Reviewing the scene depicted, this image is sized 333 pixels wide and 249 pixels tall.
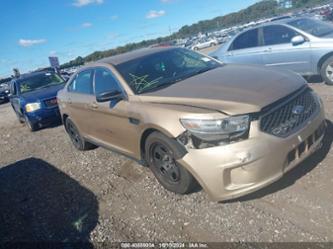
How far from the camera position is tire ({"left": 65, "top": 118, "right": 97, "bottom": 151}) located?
22.4ft

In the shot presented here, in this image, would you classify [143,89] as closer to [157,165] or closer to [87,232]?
[157,165]

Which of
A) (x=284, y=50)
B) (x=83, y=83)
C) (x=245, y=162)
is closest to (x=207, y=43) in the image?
(x=284, y=50)

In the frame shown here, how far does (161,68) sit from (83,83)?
1.78 meters

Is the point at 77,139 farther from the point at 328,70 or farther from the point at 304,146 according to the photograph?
the point at 328,70

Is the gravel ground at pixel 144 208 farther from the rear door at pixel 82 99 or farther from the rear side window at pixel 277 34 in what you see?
the rear side window at pixel 277 34

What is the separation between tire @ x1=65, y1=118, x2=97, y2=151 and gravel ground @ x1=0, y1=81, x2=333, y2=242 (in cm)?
52

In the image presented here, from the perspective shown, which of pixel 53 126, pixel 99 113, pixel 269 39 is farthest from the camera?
pixel 53 126

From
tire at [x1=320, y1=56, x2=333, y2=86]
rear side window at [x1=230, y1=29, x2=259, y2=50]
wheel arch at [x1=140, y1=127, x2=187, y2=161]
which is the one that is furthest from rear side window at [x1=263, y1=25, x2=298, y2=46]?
wheel arch at [x1=140, y1=127, x2=187, y2=161]

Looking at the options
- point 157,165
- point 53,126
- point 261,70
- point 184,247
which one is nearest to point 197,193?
point 157,165

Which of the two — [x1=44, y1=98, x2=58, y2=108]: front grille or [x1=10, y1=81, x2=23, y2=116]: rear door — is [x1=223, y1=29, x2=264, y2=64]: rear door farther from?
[x1=10, y1=81, x2=23, y2=116]: rear door

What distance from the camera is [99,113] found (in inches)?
211

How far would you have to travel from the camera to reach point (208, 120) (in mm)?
3531

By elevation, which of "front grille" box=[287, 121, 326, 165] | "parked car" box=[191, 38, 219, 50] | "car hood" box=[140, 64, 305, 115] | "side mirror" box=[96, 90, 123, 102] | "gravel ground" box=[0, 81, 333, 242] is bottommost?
"parked car" box=[191, 38, 219, 50]

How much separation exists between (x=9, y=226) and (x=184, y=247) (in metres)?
2.56
